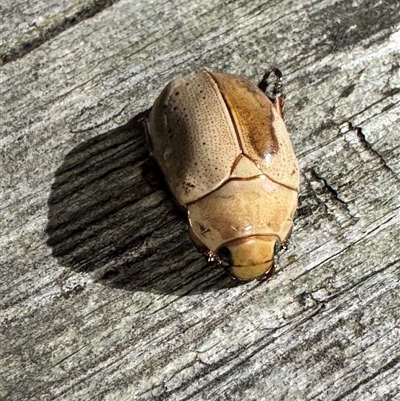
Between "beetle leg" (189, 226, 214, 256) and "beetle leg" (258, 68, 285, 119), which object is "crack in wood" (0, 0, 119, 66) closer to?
"beetle leg" (258, 68, 285, 119)

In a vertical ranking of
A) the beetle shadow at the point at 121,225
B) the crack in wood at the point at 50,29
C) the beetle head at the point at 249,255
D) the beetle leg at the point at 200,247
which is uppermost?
the crack in wood at the point at 50,29

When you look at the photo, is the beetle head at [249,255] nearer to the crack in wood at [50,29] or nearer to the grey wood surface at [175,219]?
the grey wood surface at [175,219]

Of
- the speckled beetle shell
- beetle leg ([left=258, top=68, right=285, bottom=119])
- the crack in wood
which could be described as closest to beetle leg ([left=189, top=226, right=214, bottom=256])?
the speckled beetle shell

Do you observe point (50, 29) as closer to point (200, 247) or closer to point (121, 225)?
point (121, 225)

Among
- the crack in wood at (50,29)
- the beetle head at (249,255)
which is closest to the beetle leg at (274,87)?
the beetle head at (249,255)

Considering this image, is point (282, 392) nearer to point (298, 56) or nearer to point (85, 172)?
point (85, 172)

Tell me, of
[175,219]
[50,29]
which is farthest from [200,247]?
[50,29]

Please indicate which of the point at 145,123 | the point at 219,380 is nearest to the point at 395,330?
the point at 219,380
